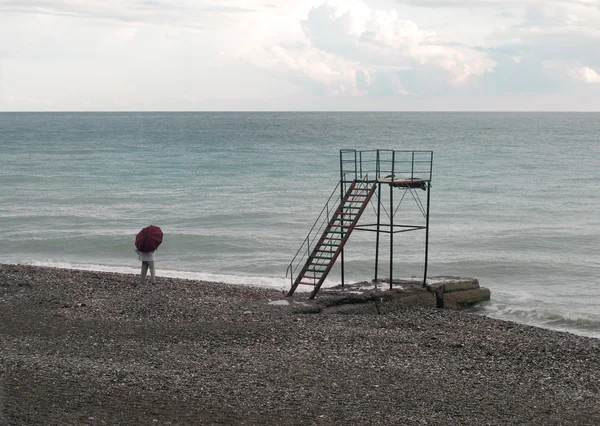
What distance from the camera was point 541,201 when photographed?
46156 millimetres

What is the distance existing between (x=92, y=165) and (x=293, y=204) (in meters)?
31.1

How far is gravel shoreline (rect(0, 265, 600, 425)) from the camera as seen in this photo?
38.7 ft

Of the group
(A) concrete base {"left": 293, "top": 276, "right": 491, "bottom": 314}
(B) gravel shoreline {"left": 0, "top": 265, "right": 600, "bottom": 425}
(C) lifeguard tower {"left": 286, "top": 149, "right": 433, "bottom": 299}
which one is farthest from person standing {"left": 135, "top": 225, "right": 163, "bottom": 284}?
(A) concrete base {"left": 293, "top": 276, "right": 491, "bottom": 314}

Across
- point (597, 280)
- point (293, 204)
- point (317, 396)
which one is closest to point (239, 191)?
point (293, 204)

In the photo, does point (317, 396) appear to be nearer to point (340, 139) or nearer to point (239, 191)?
point (239, 191)

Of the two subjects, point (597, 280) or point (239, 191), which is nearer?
point (597, 280)

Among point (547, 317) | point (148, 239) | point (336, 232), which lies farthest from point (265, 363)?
point (547, 317)

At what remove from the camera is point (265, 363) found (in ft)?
47.0

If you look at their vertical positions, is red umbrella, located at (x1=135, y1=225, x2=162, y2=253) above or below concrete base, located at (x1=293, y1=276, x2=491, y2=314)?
above

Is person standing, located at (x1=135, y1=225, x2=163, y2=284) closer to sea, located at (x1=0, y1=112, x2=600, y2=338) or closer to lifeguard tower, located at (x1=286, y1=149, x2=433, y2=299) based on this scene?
lifeguard tower, located at (x1=286, y1=149, x2=433, y2=299)

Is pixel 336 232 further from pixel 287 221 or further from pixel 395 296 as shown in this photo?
pixel 287 221

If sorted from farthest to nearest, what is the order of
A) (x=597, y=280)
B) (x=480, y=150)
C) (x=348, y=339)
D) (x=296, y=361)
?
(x=480, y=150) → (x=597, y=280) → (x=348, y=339) → (x=296, y=361)

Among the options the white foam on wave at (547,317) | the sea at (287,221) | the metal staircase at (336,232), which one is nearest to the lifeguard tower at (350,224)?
the metal staircase at (336,232)

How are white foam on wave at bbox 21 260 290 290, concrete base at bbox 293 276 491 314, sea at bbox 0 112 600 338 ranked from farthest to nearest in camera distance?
sea at bbox 0 112 600 338 → white foam on wave at bbox 21 260 290 290 → concrete base at bbox 293 276 491 314
